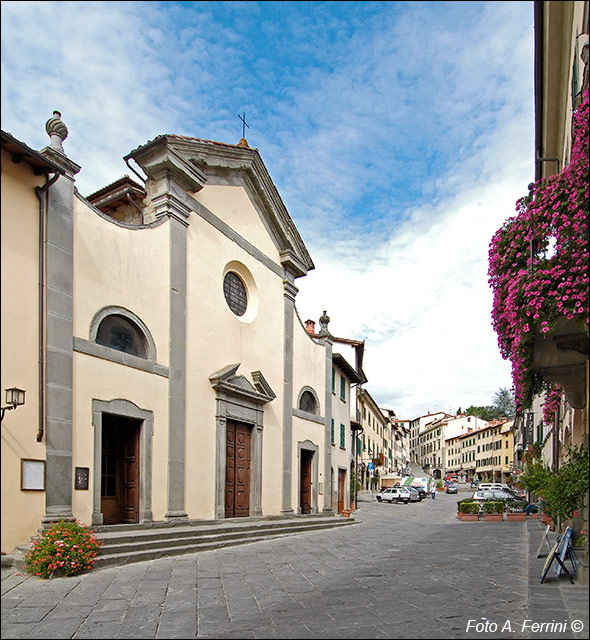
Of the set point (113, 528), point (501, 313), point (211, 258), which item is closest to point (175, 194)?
point (211, 258)

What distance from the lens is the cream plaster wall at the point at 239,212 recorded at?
15336 mm

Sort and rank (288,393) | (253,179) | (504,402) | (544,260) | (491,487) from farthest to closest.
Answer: (504,402) → (491,487) → (288,393) → (253,179) → (544,260)

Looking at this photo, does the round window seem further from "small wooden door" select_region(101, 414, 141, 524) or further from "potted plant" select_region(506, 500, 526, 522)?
"potted plant" select_region(506, 500, 526, 522)

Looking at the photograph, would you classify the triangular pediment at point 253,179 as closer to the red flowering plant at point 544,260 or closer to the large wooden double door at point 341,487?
the red flowering plant at point 544,260

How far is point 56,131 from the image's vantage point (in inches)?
398

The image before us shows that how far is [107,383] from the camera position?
1082 cm

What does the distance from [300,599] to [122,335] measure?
665 centimetres

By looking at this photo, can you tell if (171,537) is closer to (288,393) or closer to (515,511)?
(288,393)

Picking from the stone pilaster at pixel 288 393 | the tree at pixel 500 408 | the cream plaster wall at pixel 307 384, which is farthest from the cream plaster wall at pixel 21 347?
the tree at pixel 500 408

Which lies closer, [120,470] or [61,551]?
[61,551]

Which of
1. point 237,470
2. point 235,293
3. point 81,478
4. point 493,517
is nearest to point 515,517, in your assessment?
point 493,517

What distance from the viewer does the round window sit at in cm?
1612

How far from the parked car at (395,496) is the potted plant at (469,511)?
1628 cm

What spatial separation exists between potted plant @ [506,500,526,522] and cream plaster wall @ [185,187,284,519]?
1094 cm
